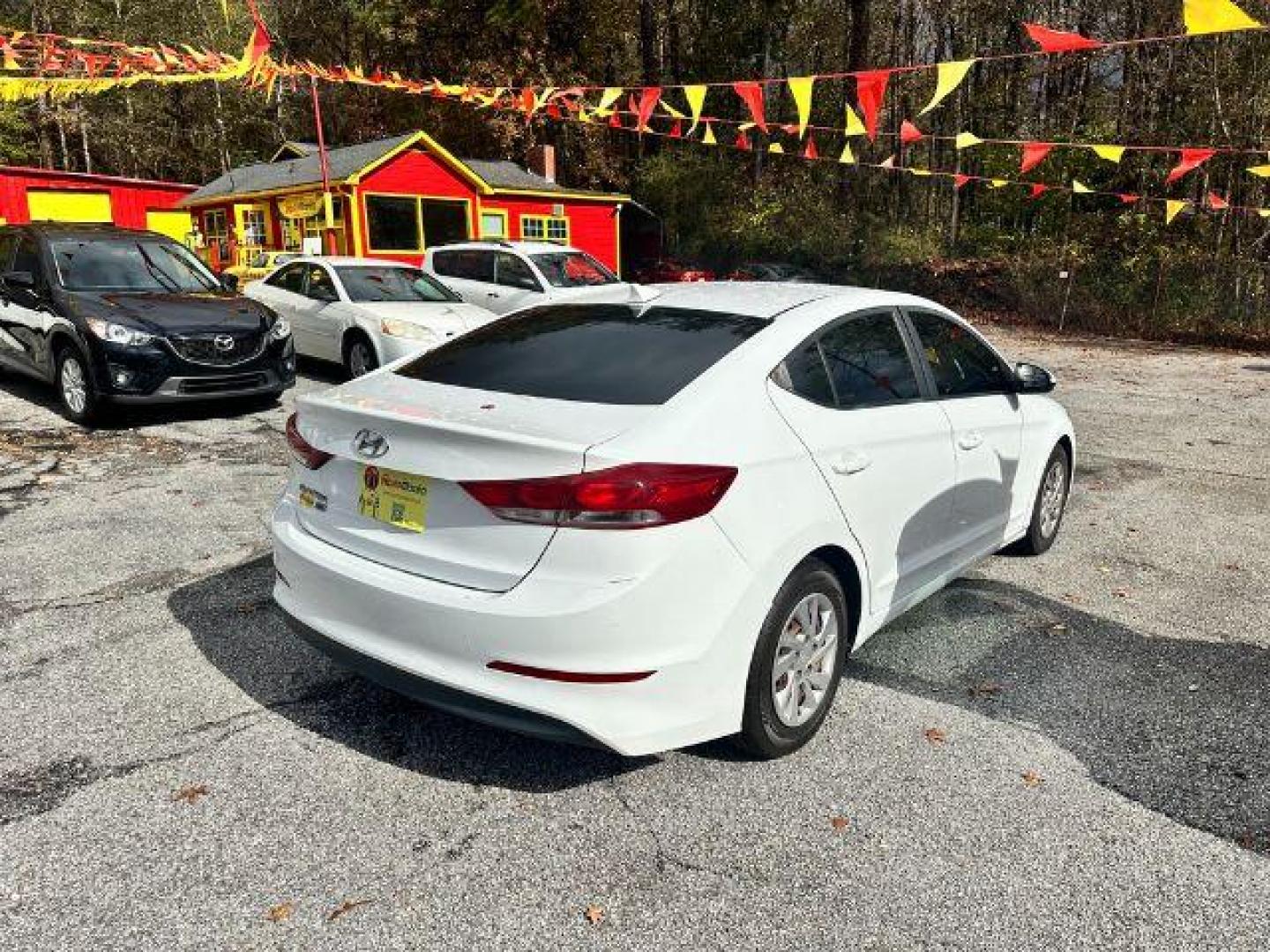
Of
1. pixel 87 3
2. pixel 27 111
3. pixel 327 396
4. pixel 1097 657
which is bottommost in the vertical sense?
pixel 1097 657

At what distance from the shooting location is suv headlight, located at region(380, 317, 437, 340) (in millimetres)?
9984

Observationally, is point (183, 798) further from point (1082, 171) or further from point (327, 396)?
point (1082, 171)

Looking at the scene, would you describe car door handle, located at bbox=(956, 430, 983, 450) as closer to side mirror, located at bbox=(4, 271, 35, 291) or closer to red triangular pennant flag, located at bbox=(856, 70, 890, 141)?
red triangular pennant flag, located at bbox=(856, 70, 890, 141)

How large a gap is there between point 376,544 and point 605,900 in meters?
1.27

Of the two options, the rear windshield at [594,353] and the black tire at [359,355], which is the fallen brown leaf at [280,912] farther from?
the black tire at [359,355]

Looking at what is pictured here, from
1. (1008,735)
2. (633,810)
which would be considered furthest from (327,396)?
(1008,735)

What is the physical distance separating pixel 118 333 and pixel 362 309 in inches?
112

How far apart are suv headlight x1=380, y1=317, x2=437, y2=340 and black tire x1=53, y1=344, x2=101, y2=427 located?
2.88m

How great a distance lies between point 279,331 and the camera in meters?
8.85

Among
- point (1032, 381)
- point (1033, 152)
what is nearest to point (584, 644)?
point (1032, 381)

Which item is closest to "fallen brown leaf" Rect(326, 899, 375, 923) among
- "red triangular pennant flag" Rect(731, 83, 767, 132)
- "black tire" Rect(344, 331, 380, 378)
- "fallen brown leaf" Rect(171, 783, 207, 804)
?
"fallen brown leaf" Rect(171, 783, 207, 804)

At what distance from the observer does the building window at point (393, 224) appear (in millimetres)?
23766

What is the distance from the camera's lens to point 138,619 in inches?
169

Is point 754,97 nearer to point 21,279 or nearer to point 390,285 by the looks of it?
point 390,285
